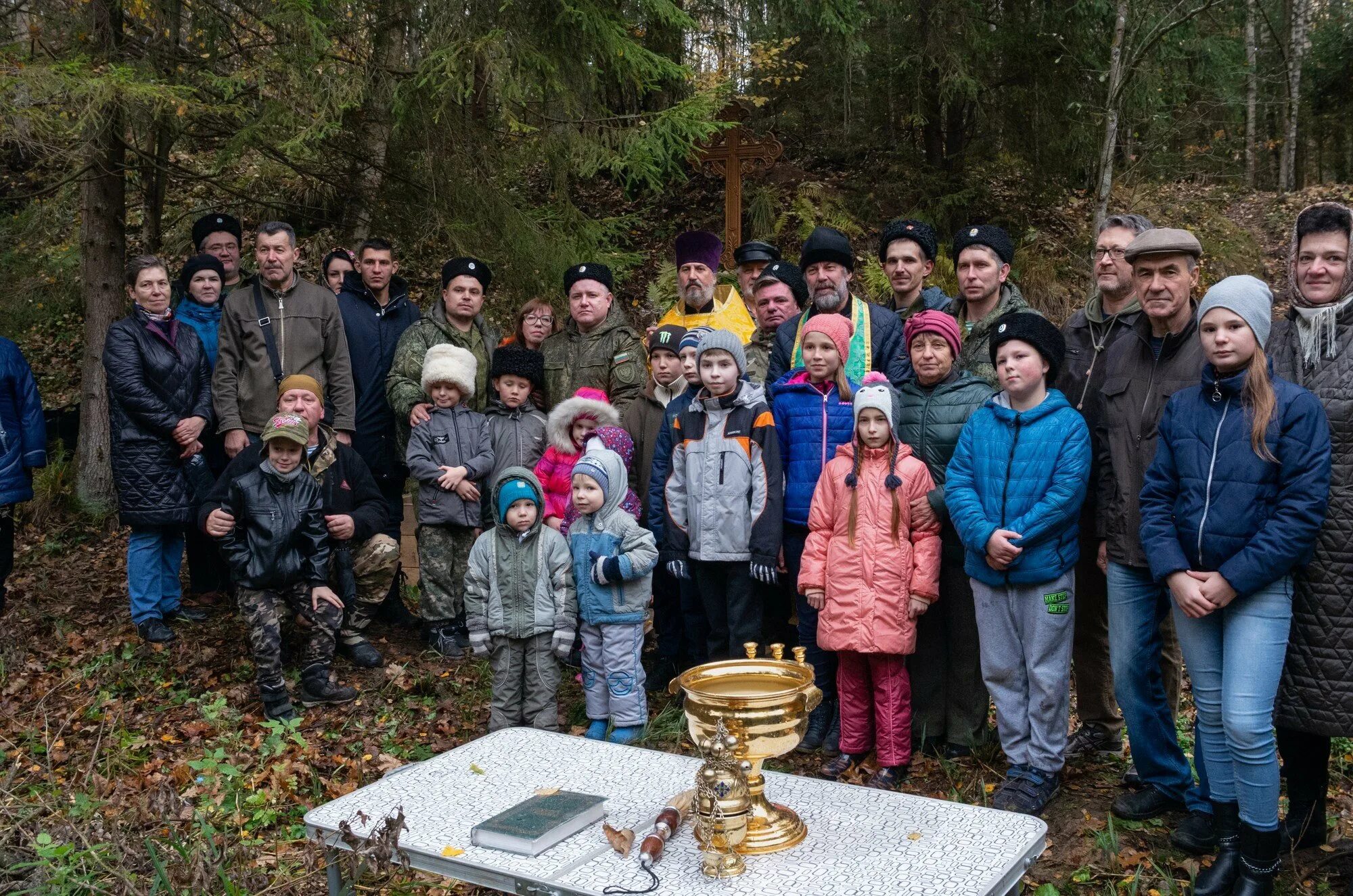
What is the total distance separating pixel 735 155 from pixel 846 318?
3978mm

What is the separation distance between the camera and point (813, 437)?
4953 millimetres

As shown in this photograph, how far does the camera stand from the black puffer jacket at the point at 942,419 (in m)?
4.67

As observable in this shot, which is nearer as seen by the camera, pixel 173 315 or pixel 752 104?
pixel 173 315

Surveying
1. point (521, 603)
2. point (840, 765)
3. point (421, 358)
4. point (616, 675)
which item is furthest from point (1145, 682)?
point (421, 358)

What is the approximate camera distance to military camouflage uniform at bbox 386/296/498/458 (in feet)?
20.7

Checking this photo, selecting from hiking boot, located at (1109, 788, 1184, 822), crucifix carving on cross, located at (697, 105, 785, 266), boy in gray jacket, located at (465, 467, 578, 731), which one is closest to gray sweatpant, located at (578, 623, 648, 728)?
boy in gray jacket, located at (465, 467, 578, 731)

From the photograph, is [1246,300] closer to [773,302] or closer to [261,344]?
[773,302]

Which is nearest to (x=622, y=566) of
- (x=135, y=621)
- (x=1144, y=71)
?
(x=135, y=621)

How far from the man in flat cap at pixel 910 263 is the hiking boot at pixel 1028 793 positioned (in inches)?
86.7

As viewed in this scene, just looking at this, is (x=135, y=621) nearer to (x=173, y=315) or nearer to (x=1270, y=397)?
(x=173, y=315)

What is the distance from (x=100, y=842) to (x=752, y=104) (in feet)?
39.9

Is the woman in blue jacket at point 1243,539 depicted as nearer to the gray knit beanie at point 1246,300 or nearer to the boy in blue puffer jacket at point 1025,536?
the gray knit beanie at point 1246,300

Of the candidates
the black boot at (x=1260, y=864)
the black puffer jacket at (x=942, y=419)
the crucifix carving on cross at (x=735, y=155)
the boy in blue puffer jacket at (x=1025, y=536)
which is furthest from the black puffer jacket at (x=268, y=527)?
the black boot at (x=1260, y=864)

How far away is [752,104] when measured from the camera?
14125 millimetres
